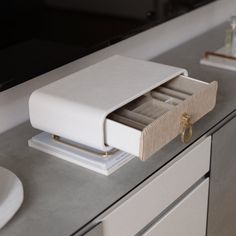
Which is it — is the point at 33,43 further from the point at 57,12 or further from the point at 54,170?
the point at 54,170

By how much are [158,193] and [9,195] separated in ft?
1.09

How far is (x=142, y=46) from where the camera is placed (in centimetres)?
168

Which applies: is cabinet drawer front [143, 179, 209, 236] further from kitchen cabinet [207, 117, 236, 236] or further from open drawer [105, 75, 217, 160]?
open drawer [105, 75, 217, 160]

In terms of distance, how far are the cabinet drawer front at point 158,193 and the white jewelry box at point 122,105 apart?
9cm

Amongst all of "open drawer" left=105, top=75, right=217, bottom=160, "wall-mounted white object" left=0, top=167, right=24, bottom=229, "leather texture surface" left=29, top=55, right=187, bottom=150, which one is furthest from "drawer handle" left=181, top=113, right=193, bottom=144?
"wall-mounted white object" left=0, top=167, right=24, bottom=229

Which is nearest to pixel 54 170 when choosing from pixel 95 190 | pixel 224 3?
pixel 95 190

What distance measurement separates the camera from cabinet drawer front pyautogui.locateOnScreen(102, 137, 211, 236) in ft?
3.29

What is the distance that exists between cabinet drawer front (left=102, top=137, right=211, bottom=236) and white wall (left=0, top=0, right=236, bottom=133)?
422mm

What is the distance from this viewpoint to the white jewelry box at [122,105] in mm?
1018

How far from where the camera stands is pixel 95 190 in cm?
101

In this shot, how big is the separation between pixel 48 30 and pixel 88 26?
0.47ft

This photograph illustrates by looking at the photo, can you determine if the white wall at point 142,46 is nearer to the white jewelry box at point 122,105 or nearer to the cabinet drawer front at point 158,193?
the white jewelry box at point 122,105

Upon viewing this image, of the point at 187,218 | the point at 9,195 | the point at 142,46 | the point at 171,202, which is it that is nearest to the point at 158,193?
the point at 171,202

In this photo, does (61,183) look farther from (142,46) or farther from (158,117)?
(142,46)
